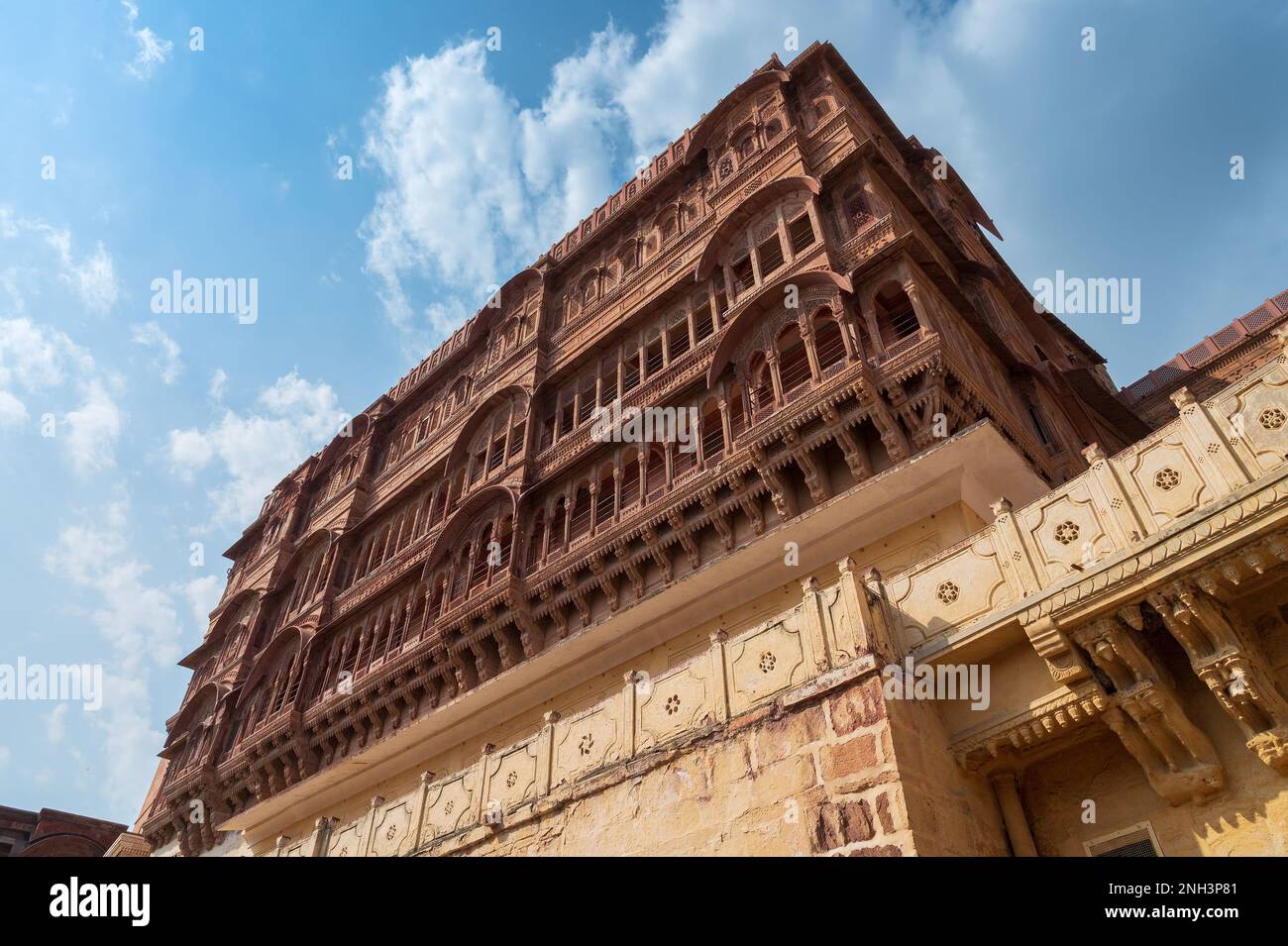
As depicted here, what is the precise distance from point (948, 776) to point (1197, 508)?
9.12 feet

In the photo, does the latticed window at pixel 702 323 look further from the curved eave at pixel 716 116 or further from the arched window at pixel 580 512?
the curved eave at pixel 716 116

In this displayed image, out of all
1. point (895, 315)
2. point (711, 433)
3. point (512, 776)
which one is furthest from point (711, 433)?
point (512, 776)

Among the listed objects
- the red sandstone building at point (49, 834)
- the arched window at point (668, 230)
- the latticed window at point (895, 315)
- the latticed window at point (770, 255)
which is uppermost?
the arched window at point (668, 230)

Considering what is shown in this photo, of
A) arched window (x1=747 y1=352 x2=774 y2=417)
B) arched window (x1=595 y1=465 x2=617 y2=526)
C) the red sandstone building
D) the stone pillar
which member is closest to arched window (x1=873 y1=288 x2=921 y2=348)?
arched window (x1=747 y1=352 x2=774 y2=417)

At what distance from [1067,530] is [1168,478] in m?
0.83

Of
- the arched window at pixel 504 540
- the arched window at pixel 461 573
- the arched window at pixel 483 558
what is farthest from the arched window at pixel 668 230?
the arched window at pixel 461 573

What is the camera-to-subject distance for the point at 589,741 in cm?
844

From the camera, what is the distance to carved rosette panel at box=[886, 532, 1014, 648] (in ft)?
24.1

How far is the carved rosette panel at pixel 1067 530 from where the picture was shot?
6.84 m

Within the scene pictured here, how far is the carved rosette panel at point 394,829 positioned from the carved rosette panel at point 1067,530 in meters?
6.96

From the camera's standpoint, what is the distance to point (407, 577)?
18.9 meters

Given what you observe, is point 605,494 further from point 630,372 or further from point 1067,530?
point 1067,530

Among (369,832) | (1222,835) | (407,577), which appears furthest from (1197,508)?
(407,577)
